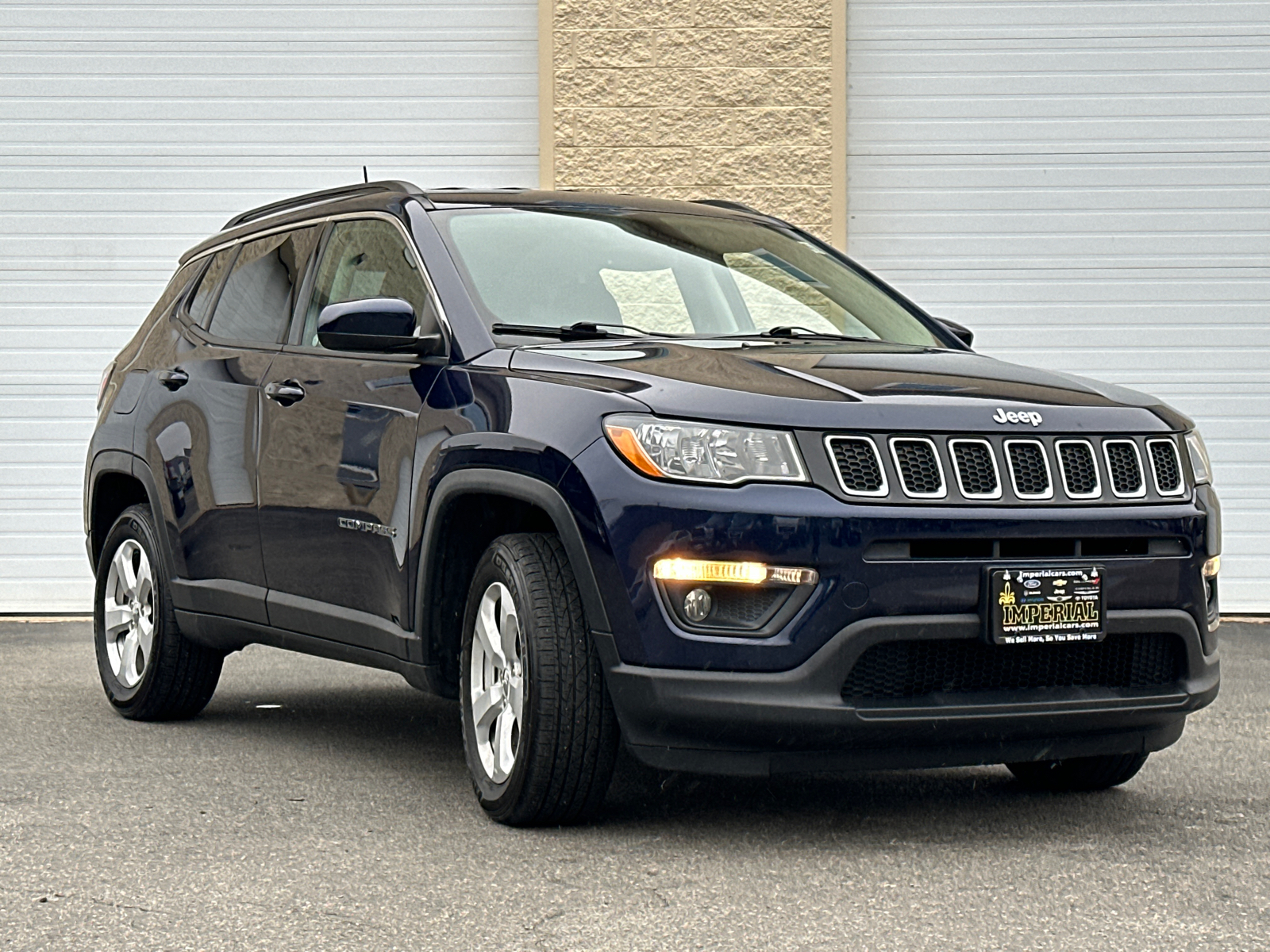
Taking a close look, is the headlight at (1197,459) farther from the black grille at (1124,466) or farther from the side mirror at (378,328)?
Result: the side mirror at (378,328)

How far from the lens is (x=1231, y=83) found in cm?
1141

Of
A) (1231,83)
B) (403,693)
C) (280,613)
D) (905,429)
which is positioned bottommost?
(403,693)

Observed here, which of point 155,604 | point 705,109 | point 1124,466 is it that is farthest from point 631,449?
point 705,109

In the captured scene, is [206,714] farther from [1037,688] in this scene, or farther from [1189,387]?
[1189,387]

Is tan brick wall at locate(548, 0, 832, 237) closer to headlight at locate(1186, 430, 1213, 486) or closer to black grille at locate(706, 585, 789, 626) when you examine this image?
headlight at locate(1186, 430, 1213, 486)

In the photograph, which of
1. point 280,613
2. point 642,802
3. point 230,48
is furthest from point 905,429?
point 230,48

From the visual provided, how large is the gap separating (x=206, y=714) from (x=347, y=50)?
559 centimetres

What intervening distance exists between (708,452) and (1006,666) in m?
0.92

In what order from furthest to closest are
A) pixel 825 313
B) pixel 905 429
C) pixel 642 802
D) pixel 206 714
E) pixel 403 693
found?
pixel 403 693
pixel 206 714
pixel 825 313
pixel 642 802
pixel 905 429

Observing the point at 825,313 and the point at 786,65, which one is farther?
the point at 786,65

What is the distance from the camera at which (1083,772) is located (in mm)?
5512

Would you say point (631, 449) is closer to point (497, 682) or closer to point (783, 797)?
point (497, 682)

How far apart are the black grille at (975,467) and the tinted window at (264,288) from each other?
2631 mm

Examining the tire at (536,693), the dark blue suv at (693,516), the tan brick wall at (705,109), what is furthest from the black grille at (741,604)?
the tan brick wall at (705,109)
